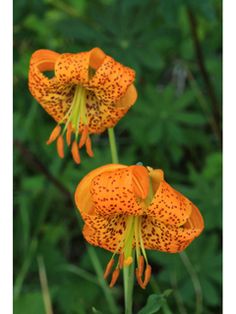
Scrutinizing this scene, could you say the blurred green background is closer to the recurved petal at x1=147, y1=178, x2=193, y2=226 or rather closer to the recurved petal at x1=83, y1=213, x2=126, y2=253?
the recurved petal at x1=83, y1=213, x2=126, y2=253

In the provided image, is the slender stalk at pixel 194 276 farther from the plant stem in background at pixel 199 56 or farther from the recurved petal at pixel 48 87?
the recurved petal at pixel 48 87

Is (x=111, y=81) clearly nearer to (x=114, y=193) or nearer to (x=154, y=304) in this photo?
(x=114, y=193)

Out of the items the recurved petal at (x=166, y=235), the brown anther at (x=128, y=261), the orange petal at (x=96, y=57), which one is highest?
the orange petal at (x=96, y=57)

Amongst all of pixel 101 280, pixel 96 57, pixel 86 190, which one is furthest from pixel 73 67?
pixel 101 280

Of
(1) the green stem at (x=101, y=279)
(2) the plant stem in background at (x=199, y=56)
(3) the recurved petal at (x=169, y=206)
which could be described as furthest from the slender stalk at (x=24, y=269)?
(3) the recurved petal at (x=169, y=206)

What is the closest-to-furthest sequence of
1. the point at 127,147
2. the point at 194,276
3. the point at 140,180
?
the point at 140,180 < the point at 194,276 < the point at 127,147
